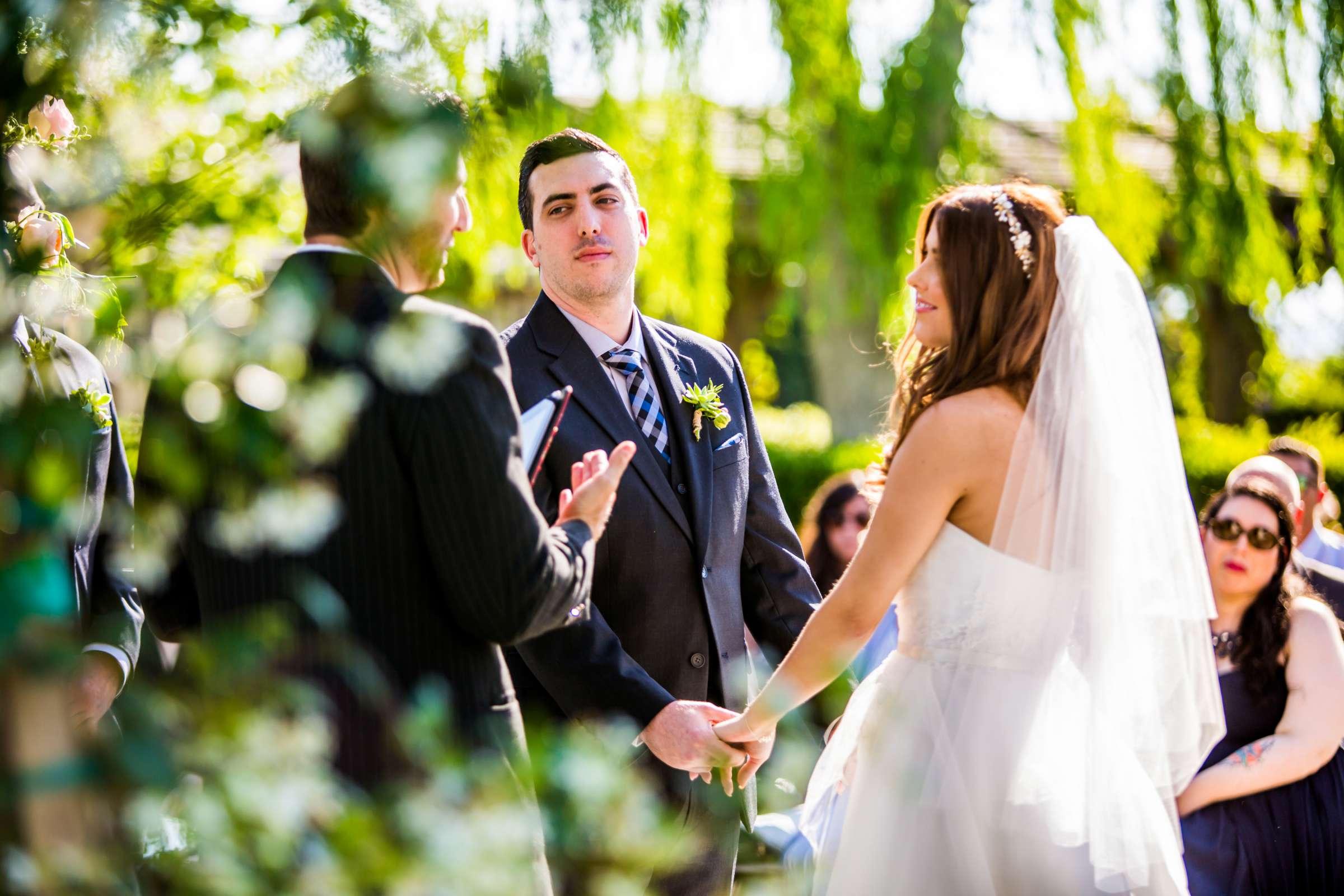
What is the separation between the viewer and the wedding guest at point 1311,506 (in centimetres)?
520

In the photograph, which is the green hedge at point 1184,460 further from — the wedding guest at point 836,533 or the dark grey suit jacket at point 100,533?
the dark grey suit jacket at point 100,533

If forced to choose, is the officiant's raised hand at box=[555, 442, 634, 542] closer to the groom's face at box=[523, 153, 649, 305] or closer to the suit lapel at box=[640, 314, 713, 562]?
the suit lapel at box=[640, 314, 713, 562]

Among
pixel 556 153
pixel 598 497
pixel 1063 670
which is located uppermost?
pixel 556 153

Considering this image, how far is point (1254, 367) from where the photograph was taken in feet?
56.5

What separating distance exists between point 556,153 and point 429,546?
1.52 m

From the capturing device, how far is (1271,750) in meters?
3.51

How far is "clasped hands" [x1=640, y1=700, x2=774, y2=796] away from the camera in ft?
8.39

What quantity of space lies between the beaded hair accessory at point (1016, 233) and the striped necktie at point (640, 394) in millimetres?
891

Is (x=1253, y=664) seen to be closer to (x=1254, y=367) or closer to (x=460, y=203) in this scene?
(x=460, y=203)

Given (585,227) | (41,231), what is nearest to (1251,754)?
(585,227)

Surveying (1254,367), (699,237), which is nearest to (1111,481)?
(699,237)

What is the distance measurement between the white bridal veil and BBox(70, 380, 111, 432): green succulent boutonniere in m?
1.60

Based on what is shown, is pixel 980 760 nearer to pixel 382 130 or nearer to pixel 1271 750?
pixel 1271 750

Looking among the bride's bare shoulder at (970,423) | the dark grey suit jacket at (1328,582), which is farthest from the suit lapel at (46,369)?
the dark grey suit jacket at (1328,582)
